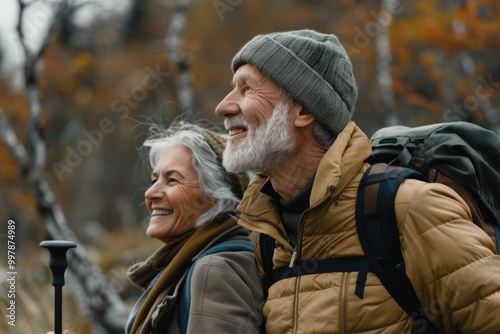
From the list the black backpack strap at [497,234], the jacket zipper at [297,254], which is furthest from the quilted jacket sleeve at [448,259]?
the jacket zipper at [297,254]

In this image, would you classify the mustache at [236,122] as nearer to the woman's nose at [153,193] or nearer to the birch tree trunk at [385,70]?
the woman's nose at [153,193]

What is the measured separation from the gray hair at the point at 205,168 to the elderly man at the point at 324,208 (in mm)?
526

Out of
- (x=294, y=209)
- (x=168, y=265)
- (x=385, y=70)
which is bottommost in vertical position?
(x=385, y=70)

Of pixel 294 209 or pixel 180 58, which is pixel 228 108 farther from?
pixel 180 58

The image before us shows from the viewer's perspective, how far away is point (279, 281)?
9.57 ft

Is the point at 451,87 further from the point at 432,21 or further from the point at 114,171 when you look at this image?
the point at 114,171

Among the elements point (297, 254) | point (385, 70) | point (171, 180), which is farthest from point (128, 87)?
point (297, 254)

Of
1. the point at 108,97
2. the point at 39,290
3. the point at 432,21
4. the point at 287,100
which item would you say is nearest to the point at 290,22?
the point at 108,97

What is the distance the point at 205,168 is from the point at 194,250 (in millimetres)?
435

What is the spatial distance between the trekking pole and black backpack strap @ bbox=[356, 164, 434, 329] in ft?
3.84

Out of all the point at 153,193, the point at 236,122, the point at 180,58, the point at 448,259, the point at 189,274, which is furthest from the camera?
the point at 180,58

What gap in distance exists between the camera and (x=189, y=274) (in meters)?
3.30

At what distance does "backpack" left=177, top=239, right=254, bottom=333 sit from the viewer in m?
3.21

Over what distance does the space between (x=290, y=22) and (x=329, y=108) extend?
14.6 m
